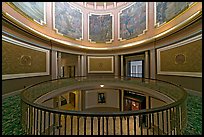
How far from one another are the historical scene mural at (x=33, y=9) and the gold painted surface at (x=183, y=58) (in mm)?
9347

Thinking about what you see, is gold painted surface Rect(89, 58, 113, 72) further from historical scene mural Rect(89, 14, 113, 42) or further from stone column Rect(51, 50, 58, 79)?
stone column Rect(51, 50, 58, 79)

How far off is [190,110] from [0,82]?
7.45m

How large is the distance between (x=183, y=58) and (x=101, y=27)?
936 cm

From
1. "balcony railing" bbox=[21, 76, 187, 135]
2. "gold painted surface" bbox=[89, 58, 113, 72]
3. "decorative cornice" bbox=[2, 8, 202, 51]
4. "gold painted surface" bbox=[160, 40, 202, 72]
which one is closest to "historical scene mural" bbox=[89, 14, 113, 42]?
"decorative cornice" bbox=[2, 8, 202, 51]

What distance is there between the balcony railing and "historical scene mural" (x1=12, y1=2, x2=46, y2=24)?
15.0 ft

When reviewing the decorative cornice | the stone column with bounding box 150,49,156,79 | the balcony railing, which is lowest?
the balcony railing

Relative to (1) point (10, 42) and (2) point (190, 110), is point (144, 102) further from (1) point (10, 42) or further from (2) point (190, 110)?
(1) point (10, 42)

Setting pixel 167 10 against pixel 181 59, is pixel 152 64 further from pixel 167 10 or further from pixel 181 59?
pixel 167 10

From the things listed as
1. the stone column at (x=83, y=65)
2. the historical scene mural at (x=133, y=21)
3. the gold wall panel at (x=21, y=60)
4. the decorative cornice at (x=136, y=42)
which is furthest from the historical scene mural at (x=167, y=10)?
the gold wall panel at (x=21, y=60)

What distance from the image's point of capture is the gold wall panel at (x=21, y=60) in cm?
582

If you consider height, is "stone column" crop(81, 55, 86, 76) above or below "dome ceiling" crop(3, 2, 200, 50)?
below

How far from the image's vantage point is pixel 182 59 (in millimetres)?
7102

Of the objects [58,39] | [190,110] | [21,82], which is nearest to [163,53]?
[190,110]

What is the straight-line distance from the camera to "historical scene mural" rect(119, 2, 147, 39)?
11.3 metres
